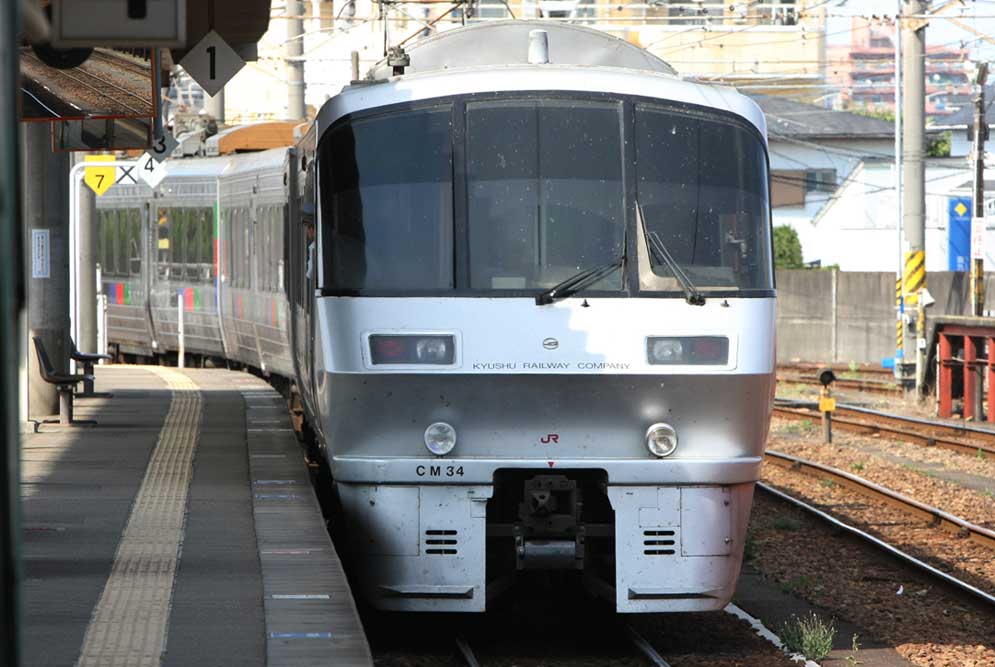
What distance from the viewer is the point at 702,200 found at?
7914mm

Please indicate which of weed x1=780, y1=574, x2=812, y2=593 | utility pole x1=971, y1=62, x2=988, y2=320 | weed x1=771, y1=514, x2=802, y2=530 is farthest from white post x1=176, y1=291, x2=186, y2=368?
weed x1=780, y1=574, x2=812, y2=593

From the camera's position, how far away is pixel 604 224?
25.7 ft

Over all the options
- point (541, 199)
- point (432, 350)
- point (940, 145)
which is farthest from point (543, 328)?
point (940, 145)

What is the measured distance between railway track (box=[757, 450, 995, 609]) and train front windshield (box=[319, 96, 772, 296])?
3346 mm

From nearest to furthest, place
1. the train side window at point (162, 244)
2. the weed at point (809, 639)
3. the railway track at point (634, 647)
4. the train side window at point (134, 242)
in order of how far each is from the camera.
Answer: the railway track at point (634, 647) → the weed at point (809, 639) → the train side window at point (162, 244) → the train side window at point (134, 242)

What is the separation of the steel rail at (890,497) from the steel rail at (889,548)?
0.64m

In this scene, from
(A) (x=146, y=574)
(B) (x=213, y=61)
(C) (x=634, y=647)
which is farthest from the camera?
(B) (x=213, y=61)

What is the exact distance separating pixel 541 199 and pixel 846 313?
2970 centimetres

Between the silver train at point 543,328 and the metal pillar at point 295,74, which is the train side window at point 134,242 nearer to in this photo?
the metal pillar at point 295,74

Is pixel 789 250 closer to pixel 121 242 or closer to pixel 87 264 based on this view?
pixel 121 242

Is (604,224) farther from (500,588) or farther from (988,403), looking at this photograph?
(988,403)

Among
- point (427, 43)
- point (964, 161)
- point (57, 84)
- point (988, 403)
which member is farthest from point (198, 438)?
point (964, 161)

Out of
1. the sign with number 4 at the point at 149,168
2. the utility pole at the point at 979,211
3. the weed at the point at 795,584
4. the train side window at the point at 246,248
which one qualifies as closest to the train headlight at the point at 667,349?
the weed at the point at 795,584

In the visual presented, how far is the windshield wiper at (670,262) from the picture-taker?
7.64m
